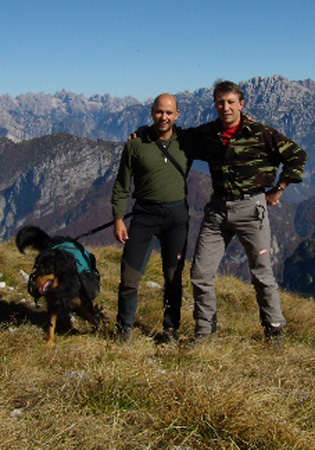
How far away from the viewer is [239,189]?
238 inches

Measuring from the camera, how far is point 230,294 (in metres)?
10.9

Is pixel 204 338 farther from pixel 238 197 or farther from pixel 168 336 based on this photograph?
pixel 238 197

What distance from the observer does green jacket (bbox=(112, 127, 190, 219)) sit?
604cm

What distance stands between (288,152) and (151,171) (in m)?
1.79

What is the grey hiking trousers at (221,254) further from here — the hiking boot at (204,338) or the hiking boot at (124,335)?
the hiking boot at (124,335)

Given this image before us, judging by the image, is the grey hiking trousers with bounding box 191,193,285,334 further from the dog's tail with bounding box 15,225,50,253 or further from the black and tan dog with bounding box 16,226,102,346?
the dog's tail with bounding box 15,225,50,253

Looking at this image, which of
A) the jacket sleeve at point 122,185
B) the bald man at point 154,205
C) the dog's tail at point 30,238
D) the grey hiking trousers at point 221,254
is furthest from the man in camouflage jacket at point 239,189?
the dog's tail at point 30,238

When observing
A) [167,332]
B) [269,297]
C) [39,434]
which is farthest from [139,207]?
[39,434]

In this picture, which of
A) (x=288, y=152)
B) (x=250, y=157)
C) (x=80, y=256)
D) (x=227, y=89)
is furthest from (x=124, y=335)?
(x=227, y=89)

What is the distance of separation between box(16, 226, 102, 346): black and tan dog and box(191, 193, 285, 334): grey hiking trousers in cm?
163

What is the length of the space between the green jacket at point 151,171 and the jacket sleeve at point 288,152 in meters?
1.15

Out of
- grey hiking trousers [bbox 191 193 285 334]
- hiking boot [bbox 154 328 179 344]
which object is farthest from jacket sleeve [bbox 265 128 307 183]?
hiking boot [bbox 154 328 179 344]

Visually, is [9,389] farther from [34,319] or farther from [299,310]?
[299,310]

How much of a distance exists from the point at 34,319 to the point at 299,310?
5.36 metres
